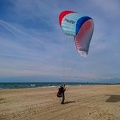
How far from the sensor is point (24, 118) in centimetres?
1069

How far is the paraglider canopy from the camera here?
48.1 ft

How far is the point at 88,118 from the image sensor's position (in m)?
10.8

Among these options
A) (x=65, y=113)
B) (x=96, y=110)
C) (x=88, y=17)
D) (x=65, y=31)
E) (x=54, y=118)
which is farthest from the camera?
(x=88, y=17)

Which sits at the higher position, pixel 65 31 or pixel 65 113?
pixel 65 31

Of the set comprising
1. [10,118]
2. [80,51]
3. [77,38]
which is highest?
[77,38]

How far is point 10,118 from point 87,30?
27.2 feet

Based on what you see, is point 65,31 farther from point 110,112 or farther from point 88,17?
point 110,112

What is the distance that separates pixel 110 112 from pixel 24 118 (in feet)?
15.4

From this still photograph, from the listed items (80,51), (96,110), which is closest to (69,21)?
→ (80,51)

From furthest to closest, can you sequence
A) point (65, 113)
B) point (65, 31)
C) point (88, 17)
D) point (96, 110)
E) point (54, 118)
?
point (88, 17), point (65, 31), point (96, 110), point (65, 113), point (54, 118)

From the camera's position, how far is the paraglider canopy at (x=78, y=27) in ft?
48.1

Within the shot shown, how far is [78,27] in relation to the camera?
48.8 ft

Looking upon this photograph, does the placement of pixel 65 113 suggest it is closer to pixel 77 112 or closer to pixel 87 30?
pixel 77 112

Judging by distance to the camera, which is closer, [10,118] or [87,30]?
[10,118]
